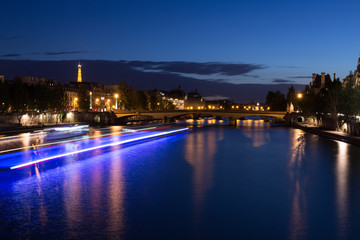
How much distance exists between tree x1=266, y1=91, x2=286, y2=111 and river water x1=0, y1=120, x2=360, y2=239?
486 feet

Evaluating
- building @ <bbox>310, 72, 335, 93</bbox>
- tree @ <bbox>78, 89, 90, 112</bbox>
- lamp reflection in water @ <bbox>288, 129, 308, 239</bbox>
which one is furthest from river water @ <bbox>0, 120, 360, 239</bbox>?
tree @ <bbox>78, 89, 90, 112</bbox>

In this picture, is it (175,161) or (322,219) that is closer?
(322,219)

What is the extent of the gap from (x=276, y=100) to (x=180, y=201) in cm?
16653

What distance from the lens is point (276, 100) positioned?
175 metres

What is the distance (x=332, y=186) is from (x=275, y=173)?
173 inches

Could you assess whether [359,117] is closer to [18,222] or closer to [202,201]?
[202,201]

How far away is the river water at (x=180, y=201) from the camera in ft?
35.5

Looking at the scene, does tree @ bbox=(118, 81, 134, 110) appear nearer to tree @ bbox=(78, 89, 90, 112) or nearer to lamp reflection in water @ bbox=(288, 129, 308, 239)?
tree @ bbox=(78, 89, 90, 112)

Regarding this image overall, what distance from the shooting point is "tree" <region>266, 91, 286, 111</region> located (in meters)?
169

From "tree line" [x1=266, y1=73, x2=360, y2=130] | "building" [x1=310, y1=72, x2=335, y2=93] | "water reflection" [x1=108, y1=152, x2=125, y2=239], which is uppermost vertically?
"building" [x1=310, y1=72, x2=335, y2=93]

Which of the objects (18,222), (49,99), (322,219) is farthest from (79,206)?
(49,99)

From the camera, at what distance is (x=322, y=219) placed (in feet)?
39.2

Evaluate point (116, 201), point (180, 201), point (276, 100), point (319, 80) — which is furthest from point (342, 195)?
point (276, 100)

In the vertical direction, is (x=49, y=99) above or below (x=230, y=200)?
above
